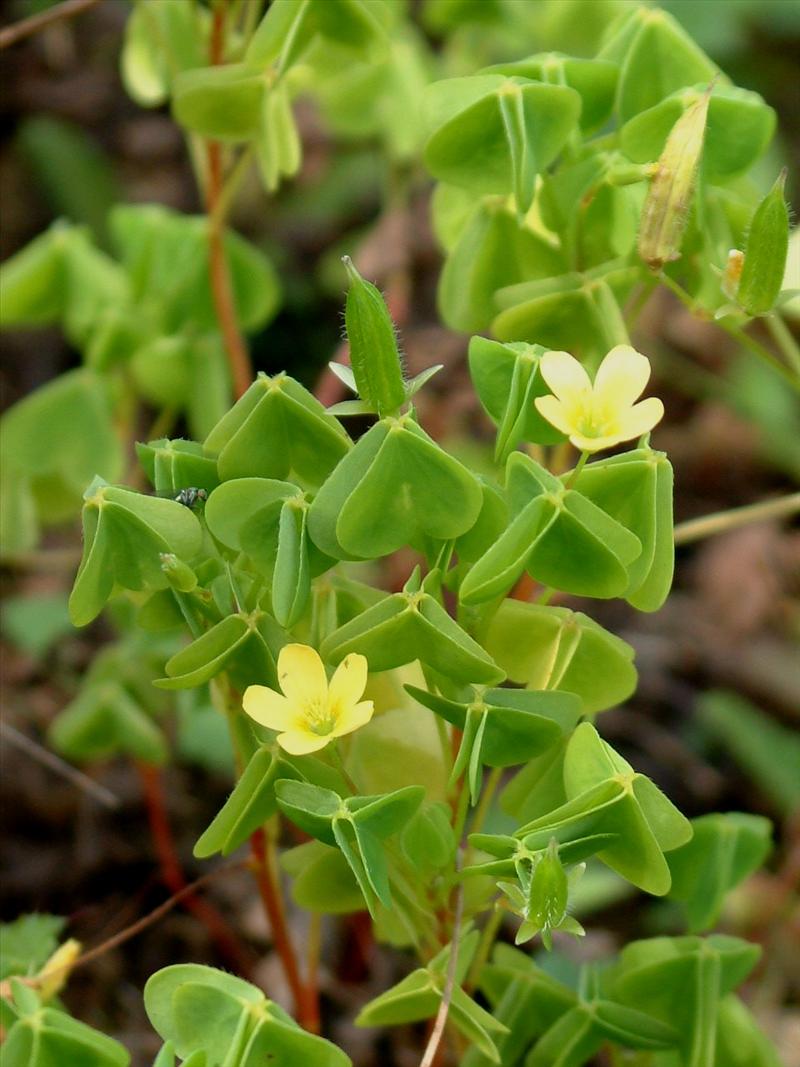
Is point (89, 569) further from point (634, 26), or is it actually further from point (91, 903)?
point (91, 903)

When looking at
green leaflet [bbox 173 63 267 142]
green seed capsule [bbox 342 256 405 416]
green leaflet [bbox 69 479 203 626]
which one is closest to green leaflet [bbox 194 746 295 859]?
green leaflet [bbox 69 479 203 626]

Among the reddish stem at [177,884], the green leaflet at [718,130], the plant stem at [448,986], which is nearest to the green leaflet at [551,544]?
the plant stem at [448,986]

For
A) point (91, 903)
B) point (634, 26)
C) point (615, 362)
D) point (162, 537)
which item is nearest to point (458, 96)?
point (634, 26)

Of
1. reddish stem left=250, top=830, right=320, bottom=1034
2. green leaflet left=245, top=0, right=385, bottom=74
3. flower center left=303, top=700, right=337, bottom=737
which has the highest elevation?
green leaflet left=245, top=0, right=385, bottom=74

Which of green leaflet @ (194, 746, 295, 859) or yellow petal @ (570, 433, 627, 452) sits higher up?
yellow petal @ (570, 433, 627, 452)

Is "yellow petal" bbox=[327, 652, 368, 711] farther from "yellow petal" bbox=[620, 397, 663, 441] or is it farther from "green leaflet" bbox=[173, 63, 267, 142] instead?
"green leaflet" bbox=[173, 63, 267, 142]

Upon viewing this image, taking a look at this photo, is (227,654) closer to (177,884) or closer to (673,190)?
(673,190)

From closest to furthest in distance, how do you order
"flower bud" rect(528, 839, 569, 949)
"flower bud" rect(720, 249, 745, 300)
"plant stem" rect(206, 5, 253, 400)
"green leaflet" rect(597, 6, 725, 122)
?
"flower bud" rect(528, 839, 569, 949)
"flower bud" rect(720, 249, 745, 300)
"green leaflet" rect(597, 6, 725, 122)
"plant stem" rect(206, 5, 253, 400)
